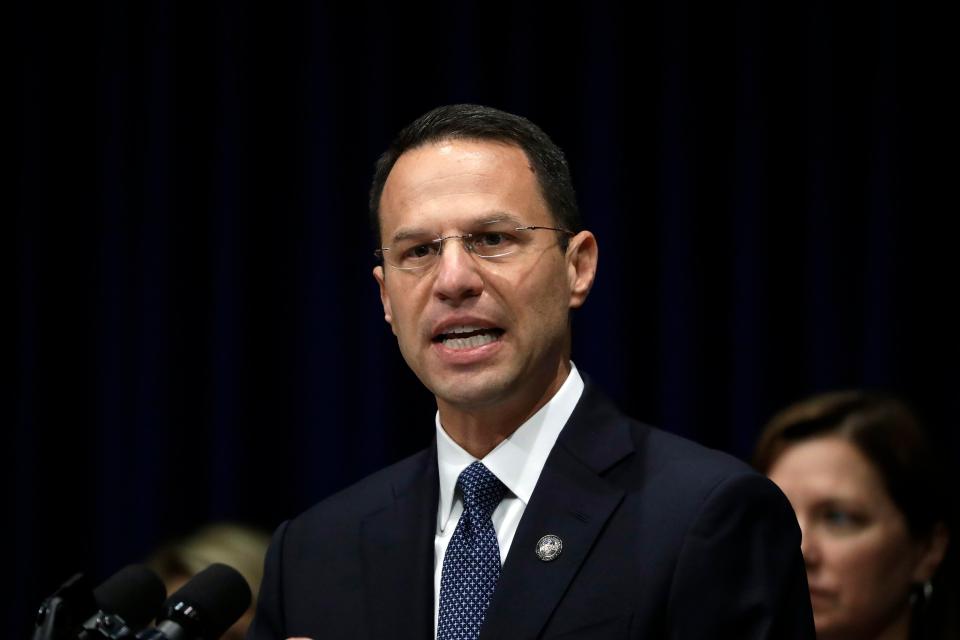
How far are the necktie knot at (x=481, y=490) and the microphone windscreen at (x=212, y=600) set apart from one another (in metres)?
0.38

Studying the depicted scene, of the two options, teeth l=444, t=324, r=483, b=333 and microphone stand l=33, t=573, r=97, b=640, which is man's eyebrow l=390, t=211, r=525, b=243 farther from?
microphone stand l=33, t=573, r=97, b=640

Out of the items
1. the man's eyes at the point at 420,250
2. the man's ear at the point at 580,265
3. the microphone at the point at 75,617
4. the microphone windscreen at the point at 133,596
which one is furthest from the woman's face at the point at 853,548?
the microphone at the point at 75,617

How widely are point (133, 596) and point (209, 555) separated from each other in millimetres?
1271

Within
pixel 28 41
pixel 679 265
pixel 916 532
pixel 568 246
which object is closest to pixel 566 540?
pixel 568 246

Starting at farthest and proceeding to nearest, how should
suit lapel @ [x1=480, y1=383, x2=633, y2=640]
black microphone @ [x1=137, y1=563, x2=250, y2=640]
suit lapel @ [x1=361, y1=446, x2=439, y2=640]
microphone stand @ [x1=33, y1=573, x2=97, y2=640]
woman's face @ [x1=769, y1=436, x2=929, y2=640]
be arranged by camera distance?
woman's face @ [x1=769, y1=436, x2=929, y2=640], suit lapel @ [x1=361, y1=446, x2=439, y2=640], suit lapel @ [x1=480, y1=383, x2=633, y2=640], black microphone @ [x1=137, y1=563, x2=250, y2=640], microphone stand @ [x1=33, y1=573, x2=97, y2=640]

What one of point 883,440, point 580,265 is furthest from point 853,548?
point 580,265

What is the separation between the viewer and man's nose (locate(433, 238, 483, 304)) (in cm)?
179

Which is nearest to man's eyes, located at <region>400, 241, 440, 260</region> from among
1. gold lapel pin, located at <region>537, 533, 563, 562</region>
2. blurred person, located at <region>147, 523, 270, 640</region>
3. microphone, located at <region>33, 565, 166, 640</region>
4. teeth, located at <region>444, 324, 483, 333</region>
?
teeth, located at <region>444, 324, 483, 333</region>

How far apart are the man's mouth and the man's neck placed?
9 centimetres

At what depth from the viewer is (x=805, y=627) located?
1.60 metres

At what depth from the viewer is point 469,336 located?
1812mm

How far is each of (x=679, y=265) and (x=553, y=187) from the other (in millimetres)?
1215

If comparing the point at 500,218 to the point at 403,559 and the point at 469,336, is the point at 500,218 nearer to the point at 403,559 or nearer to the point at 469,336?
the point at 469,336

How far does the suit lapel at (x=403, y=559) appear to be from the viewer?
1.77 m
